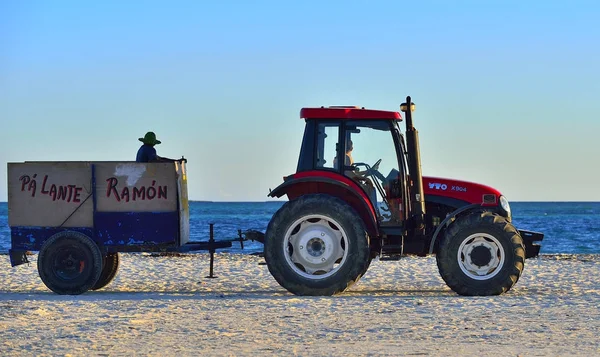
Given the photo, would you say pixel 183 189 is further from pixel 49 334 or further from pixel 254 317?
pixel 49 334

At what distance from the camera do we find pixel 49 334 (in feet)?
31.6

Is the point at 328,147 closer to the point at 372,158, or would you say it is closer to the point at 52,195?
the point at 372,158

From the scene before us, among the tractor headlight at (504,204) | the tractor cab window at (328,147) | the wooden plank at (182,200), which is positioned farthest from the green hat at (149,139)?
the tractor headlight at (504,204)

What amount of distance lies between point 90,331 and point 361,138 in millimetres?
4832

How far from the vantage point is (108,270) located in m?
14.8

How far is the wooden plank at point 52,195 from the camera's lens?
13.9 meters

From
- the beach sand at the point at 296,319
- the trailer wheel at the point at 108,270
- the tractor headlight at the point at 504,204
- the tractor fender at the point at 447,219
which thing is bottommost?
the beach sand at the point at 296,319

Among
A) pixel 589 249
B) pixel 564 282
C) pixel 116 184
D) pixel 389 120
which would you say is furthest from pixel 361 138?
pixel 589 249

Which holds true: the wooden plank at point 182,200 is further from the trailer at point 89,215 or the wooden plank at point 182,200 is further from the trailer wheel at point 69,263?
the trailer wheel at point 69,263

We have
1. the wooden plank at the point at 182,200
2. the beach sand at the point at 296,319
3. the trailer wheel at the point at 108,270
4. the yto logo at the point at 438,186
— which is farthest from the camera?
the trailer wheel at the point at 108,270

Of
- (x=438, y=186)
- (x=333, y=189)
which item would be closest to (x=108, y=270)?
(x=333, y=189)

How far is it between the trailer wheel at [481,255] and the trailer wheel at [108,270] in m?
4.72

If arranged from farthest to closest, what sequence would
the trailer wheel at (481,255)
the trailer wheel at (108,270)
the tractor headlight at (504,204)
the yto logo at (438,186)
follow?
the trailer wheel at (108,270) → the yto logo at (438,186) → the tractor headlight at (504,204) → the trailer wheel at (481,255)

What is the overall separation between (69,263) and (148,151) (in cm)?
185
